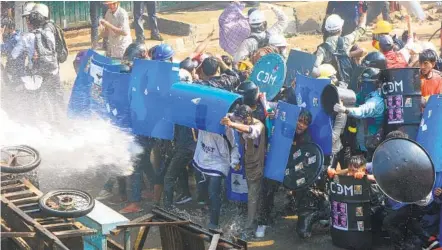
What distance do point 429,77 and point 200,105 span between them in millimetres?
2640

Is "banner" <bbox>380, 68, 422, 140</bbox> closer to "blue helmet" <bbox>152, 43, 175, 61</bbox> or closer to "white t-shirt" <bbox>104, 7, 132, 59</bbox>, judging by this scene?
"blue helmet" <bbox>152, 43, 175, 61</bbox>

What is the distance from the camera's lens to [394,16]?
20.2 m

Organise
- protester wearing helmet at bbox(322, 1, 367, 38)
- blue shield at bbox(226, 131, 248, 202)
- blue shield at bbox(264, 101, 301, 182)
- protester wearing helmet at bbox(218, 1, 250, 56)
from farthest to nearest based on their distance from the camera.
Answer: protester wearing helmet at bbox(322, 1, 367, 38)
protester wearing helmet at bbox(218, 1, 250, 56)
blue shield at bbox(226, 131, 248, 202)
blue shield at bbox(264, 101, 301, 182)

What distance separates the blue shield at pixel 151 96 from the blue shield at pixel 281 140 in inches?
53.9

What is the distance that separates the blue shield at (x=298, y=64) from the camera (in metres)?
10.4

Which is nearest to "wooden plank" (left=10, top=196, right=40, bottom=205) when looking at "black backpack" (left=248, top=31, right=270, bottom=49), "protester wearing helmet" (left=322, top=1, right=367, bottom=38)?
"black backpack" (left=248, top=31, right=270, bottom=49)

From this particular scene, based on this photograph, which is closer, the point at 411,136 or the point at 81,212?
the point at 81,212

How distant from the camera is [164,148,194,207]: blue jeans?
9781 mm

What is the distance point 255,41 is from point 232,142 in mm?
3288

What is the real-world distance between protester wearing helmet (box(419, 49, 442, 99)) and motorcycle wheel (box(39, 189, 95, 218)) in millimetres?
4337

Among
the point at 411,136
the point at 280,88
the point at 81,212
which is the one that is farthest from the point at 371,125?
the point at 81,212

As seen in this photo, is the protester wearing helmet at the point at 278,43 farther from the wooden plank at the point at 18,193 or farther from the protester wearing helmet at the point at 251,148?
the wooden plank at the point at 18,193

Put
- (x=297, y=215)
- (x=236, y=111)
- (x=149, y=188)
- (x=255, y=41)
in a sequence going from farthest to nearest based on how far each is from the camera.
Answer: (x=255, y=41)
(x=149, y=188)
(x=297, y=215)
(x=236, y=111)

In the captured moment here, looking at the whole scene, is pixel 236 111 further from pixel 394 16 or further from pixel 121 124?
pixel 394 16
